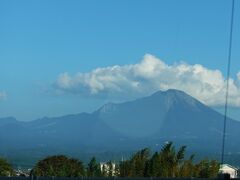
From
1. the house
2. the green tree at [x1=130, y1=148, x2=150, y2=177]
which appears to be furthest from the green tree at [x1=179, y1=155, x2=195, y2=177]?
the green tree at [x1=130, y1=148, x2=150, y2=177]

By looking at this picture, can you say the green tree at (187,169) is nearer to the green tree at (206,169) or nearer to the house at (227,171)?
the green tree at (206,169)

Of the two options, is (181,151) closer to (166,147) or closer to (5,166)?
(166,147)

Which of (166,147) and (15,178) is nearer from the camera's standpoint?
(15,178)

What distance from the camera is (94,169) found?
7175 cm

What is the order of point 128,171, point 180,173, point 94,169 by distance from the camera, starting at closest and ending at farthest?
point 180,173 < point 128,171 < point 94,169

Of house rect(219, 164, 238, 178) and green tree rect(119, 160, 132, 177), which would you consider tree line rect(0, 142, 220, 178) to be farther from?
house rect(219, 164, 238, 178)

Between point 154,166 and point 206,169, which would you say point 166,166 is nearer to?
point 154,166

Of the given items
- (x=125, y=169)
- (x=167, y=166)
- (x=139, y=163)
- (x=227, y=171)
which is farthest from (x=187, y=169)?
(x=227, y=171)

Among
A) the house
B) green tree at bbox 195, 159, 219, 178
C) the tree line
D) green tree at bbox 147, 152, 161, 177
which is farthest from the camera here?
green tree at bbox 195, 159, 219, 178

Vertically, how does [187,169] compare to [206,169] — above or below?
below

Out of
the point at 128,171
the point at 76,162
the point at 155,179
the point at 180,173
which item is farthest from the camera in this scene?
the point at 76,162

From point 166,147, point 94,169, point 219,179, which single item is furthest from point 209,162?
point 219,179

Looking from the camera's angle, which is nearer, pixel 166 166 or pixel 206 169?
pixel 166 166

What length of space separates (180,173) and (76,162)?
33684mm
